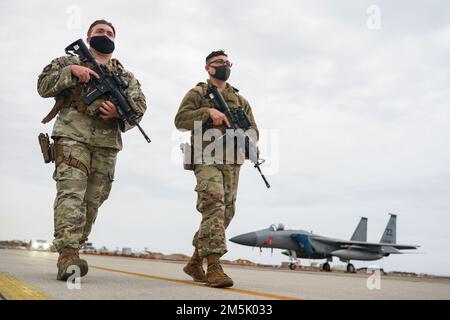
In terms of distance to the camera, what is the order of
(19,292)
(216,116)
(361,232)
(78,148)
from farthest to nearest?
(361,232) → (216,116) → (78,148) → (19,292)

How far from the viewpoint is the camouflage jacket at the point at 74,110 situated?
4.92 m

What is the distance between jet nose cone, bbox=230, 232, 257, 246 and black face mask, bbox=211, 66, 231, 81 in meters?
21.6

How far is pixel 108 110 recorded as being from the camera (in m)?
4.98

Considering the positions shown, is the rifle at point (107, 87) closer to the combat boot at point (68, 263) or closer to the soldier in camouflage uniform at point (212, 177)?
the soldier in camouflage uniform at point (212, 177)

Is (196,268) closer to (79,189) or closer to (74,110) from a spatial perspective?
(79,189)

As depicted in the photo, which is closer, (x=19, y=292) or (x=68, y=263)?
(x=19, y=292)

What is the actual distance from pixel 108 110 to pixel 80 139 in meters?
0.43

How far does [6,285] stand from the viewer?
363 cm

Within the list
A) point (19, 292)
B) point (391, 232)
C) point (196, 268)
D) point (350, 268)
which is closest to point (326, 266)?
point (350, 268)

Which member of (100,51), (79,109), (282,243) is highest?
A: (100,51)
